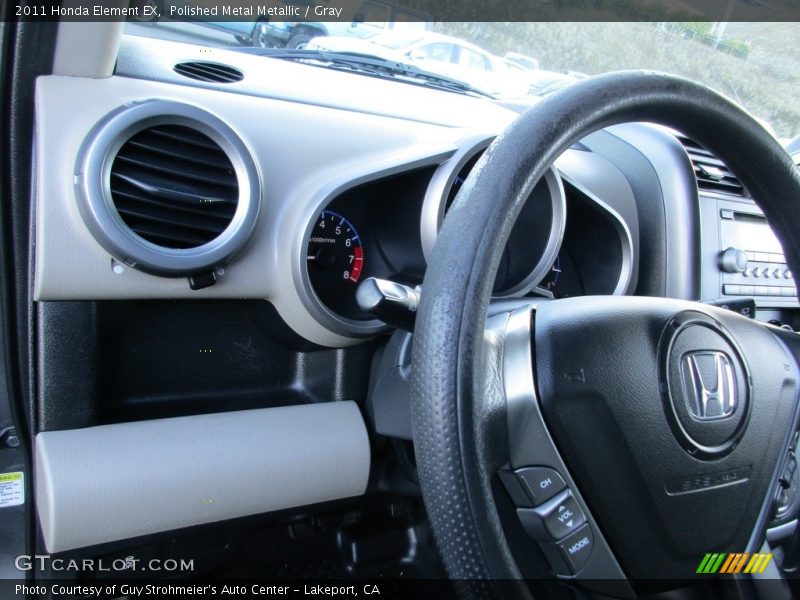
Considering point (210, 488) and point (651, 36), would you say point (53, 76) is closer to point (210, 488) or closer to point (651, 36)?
point (210, 488)

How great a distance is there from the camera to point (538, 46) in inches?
69.8

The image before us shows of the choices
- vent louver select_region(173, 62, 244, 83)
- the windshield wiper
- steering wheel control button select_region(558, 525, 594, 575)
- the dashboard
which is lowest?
steering wheel control button select_region(558, 525, 594, 575)

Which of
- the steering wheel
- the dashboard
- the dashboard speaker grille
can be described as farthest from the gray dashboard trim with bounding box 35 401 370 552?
the steering wheel

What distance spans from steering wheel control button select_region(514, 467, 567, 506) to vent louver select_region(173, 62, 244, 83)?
926 millimetres

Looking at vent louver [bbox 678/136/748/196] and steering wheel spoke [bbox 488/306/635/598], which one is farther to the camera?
vent louver [bbox 678/136/748/196]

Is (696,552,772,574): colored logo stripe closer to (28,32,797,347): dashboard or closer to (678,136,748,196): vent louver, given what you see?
(28,32,797,347): dashboard

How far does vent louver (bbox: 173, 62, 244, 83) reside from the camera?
126 cm

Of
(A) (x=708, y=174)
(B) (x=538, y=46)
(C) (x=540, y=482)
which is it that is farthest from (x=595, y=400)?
(A) (x=708, y=174)

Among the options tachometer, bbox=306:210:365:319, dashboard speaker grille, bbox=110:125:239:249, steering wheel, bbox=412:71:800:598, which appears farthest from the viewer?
tachometer, bbox=306:210:365:319

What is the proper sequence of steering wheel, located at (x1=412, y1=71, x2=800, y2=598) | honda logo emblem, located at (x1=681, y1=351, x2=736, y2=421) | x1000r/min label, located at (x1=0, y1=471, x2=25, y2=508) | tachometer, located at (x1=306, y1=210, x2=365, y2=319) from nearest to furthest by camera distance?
1. steering wheel, located at (x1=412, y1=71, x2=800, y2=598)
2. honda logo emblem, located at (x1=681, y1=351, x2=736, y2=421)
3. x1000r/min label, located at (x1=0, y1=471, x2=25, y2=508)
4. tachometer, located at (x1=306, y1=210, x2=365, y2=319)

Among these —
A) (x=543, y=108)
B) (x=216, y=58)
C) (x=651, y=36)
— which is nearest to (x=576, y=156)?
(x=651, y=36)

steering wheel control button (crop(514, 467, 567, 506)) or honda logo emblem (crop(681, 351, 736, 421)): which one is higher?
honda logo emblem (crop(681, 351, 736, 421))

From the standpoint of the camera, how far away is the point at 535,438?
33.0 inches

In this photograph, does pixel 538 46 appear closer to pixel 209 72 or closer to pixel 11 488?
pixel 209 72
